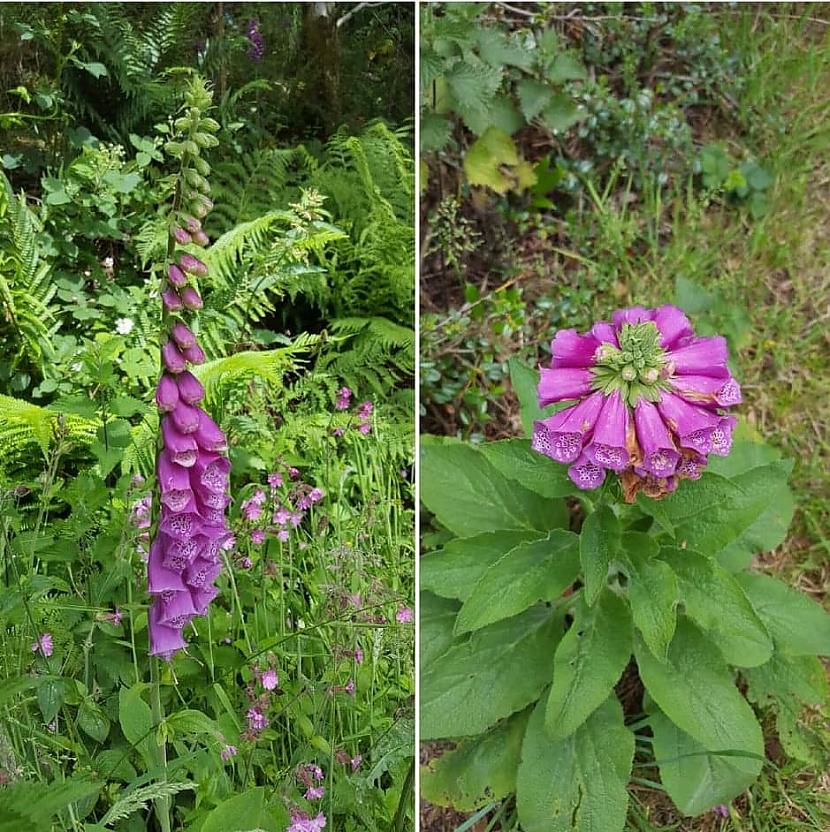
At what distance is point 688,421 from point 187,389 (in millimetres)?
919

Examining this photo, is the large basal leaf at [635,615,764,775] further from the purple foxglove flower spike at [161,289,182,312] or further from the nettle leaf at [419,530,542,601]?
the purple foxglove flower spike at [161,289,182,312]

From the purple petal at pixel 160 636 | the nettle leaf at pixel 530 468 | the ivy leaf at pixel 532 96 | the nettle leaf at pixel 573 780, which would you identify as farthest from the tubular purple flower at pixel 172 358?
the ivy leaf at pixel 532 96

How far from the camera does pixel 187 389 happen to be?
Result: 1.37m

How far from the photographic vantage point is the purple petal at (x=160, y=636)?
1504mm

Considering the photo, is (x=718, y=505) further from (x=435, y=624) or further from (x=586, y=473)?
(x=435, y=624)

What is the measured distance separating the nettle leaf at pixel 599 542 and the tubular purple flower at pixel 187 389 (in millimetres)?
876

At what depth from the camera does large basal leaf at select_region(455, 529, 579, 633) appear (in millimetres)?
1943

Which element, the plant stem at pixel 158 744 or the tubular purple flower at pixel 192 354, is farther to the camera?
the plant stem at pixel 158 744

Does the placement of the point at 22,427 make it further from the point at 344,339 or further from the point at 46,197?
the point at 344,339

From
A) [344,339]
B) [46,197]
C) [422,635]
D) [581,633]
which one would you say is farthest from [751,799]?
[46,197]

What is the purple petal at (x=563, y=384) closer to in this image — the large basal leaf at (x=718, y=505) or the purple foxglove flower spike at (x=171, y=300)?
the large basal leaf at (x=718, y=505)

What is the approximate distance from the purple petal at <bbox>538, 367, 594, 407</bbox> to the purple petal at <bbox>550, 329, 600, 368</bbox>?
0.02 m

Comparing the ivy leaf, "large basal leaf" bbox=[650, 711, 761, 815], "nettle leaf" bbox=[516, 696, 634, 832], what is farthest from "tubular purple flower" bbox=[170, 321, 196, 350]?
the ivy leaf

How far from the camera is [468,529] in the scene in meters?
2.25
